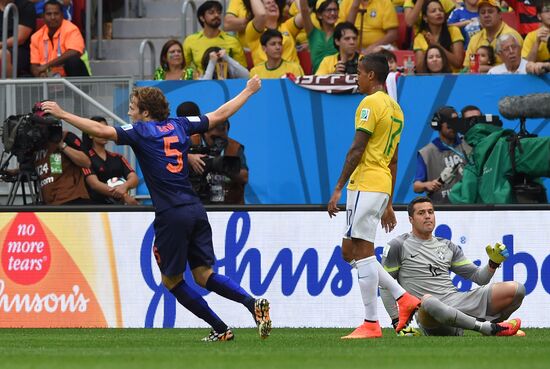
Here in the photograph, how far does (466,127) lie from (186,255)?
16.5ft

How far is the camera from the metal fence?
53.9 ft

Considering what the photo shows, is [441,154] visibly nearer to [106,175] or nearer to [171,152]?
[106,175]

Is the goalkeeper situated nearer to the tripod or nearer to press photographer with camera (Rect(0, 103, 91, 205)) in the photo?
press photographer with camera (Rect(0, 103, 91, 205))

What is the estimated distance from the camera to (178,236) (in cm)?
1018

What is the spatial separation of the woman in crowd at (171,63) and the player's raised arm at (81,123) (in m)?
6.61

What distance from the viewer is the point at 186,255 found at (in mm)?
10266

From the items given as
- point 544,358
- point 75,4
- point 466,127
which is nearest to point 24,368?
point 544,358

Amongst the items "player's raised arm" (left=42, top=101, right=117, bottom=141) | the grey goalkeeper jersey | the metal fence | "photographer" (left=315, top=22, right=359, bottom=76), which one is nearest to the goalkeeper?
the grey goalkeeper jersey

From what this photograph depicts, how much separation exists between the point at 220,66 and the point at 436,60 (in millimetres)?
2776

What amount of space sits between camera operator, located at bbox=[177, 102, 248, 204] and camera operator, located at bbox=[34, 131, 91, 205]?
4.35 ft

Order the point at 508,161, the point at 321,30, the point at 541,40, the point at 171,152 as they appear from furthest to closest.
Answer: the point at 321,30 → the point at 541,40 → the point at 508,161 → the point at 171,152

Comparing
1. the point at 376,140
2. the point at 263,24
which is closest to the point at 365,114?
the point at 376,140

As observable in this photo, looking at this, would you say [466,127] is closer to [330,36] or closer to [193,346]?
[330,36]

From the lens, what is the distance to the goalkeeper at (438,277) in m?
11.0
